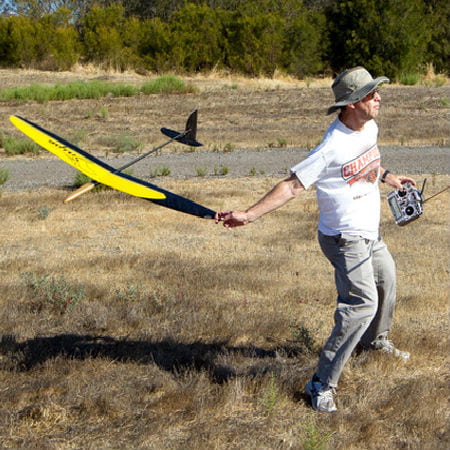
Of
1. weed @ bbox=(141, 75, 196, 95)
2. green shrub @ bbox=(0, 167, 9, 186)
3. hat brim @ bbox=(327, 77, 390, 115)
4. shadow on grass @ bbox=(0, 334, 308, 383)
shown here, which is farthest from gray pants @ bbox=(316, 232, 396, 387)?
weed @ bbox=(141, 75, 196, 95)

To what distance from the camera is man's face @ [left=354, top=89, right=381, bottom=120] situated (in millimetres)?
3820

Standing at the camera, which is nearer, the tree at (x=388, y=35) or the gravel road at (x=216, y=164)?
the gravel road at (x=216, y=164)

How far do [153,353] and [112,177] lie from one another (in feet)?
3.93

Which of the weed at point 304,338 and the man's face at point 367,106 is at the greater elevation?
the man's face at point 367,106

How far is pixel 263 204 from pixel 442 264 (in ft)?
12.1

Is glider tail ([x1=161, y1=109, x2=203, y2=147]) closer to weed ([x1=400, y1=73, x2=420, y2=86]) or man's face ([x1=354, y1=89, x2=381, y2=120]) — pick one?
man's face ([x1=354, y1=89, x2=381, y2=120])

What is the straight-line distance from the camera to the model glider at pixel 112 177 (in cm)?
416

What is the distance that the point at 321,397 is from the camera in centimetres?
398

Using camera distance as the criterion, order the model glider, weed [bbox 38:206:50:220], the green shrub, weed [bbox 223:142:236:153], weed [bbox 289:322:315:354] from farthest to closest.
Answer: weed [bbox 223:142:236:153] < the green shrub < weed [bbox 38:206:50:220] < weed [bbox 289:322:315:354] < the model glider

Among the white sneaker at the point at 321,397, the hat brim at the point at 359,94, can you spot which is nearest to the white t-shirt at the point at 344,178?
the hat brim at the point at 359,94

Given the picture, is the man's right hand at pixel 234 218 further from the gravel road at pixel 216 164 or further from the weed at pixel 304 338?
the gravel road at pixel 216 164

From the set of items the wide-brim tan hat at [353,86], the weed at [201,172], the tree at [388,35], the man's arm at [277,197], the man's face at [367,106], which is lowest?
the weed at [201,172]

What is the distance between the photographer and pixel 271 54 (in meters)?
35.9

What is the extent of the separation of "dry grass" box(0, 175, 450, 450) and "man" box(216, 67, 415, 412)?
1.23ft
